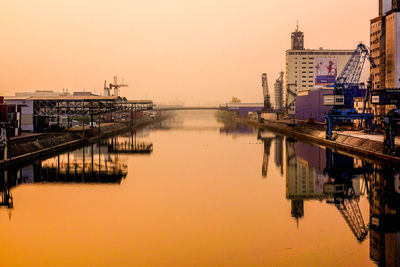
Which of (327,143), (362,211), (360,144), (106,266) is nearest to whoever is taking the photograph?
(106,266)

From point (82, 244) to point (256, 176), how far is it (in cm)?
1693

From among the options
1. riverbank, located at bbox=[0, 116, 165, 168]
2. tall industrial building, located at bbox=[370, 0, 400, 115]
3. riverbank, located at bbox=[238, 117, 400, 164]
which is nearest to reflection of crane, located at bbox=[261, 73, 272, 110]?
tall industrial building, located at bbox=[370, 0, 400, 115]

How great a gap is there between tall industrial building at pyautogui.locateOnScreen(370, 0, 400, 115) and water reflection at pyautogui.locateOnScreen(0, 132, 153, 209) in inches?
1609

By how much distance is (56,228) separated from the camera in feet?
55.2

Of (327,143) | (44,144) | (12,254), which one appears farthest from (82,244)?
(327,143)

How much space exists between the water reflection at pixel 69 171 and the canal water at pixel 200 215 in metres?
0.07

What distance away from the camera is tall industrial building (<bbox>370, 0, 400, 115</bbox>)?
70688mm

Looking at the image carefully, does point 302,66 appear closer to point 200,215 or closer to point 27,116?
point 27,116

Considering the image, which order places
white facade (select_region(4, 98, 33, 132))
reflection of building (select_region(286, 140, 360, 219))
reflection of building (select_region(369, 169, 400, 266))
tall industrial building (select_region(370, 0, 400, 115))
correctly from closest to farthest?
reflection of building (select_region(369, 169, 400, 266)) < reflection of building (select_region(286, 140, 360, 219)) < white facade (select_region(4, 98, 33, 132)) < tall industrial building (select_region(370, 0, 400, 115))

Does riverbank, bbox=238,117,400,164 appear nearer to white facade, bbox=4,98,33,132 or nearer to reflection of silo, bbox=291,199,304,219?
reflection of silo, bbox=291,199,304,219

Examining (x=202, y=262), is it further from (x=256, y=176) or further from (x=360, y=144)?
(x=360, y=144)

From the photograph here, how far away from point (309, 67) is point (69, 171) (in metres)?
112

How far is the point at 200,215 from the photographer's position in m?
18.8

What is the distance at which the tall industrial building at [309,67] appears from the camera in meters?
132
